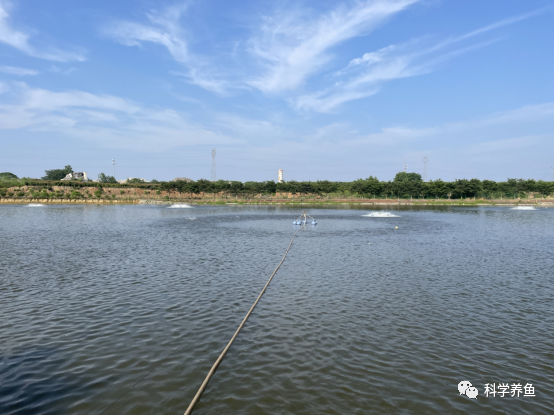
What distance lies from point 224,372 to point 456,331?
7.65 metres

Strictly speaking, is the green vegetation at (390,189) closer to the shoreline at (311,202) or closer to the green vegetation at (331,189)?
the green vegetation at (331,189)

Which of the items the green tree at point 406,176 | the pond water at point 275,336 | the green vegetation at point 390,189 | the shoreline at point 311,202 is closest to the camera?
the pond water at point 275,336

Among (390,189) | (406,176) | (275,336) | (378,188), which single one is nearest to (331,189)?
(378,188)

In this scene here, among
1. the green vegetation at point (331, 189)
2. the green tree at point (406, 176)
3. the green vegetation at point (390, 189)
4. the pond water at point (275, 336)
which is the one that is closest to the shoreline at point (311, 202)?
the green vegetation at point (331, 189)

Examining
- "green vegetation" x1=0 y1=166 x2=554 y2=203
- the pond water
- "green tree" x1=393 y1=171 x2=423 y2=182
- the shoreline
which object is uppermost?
"green tree" x1=393 y1=171 x2=423 y2=182

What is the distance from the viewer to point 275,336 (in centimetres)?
1052

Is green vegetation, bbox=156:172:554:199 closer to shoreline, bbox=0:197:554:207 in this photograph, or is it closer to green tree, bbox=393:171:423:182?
shoreline, bbox=0:197:554:207

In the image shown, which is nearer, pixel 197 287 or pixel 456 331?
pixel 456 331

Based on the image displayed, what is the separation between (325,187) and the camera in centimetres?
13550

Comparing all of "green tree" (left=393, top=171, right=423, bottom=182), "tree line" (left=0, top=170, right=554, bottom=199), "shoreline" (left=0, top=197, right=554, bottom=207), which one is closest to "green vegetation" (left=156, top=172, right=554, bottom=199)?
"tree line" (left=0, top=170, right=554, bottom=199)

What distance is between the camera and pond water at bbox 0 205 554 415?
7441 millimetres

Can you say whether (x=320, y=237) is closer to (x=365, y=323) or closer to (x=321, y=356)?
(x=365, y=323)

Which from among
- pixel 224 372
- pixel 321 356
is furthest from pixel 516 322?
pixel 224 372

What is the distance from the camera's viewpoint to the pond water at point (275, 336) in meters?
7.44
